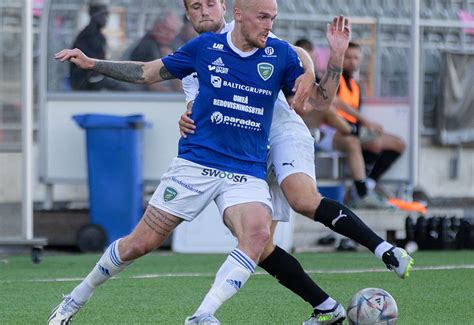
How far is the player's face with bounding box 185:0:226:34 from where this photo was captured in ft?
27.8

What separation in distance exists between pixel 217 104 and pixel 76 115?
25.4 feet

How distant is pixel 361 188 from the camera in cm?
1508

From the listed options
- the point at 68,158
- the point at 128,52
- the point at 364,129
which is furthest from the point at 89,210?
the point at 364,129

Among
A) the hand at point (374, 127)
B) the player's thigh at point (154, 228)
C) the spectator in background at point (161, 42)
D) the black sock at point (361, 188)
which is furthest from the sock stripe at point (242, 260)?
the spectator in background at point (161, 42)

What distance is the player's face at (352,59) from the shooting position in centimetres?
1474

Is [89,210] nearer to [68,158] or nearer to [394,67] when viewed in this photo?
[68,158]

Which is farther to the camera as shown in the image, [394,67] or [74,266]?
[394,67]

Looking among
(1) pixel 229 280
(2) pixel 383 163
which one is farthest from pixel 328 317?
(2) pixel 383 163

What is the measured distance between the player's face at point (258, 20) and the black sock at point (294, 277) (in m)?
1.33

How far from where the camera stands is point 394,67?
16500 millimetres

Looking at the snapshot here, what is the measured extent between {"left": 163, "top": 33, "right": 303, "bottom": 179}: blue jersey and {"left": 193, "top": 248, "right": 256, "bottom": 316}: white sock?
0.51 metres

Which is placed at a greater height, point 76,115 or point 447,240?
point 76,115

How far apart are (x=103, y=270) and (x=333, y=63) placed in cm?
168

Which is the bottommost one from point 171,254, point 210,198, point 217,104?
point 171,254
